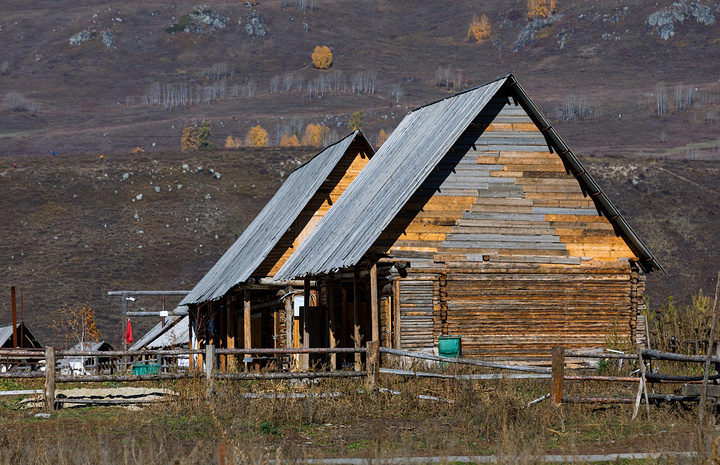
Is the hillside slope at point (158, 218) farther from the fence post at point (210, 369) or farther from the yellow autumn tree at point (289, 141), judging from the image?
the yellow autumn tree at point (289, 141)

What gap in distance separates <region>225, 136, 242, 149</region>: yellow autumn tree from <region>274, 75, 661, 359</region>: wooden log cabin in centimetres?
14385

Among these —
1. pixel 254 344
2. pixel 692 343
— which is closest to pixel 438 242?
pixel 692 343

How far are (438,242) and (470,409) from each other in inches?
306

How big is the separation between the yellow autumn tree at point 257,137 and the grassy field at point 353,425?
156203 millimetres

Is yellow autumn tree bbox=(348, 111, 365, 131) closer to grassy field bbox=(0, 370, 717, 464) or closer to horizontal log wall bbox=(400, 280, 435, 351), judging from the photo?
horizontal log wall bbox=(400, 280, 435, 351)

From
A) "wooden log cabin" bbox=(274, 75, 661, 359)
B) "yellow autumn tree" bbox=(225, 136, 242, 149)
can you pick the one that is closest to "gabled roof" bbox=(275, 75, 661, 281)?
"wooden log cabin" bbox=(274, 75, 661, 359)

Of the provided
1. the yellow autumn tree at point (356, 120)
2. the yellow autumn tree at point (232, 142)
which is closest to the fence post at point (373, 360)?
the yellow autumn tree at point (232, 142)

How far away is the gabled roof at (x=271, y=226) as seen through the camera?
27922mm

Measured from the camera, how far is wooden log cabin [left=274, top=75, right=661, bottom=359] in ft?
72.2

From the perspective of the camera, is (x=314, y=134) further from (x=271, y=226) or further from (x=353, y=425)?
(x=353, y=425)

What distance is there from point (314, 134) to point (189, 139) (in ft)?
66.3

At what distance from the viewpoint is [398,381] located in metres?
17.8

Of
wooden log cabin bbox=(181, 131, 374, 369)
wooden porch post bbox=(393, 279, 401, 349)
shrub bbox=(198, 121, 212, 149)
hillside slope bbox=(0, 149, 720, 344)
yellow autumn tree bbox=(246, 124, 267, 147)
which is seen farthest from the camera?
yellow autumn tree bbox=(246, 124, 267, 147)

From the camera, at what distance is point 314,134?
173 metres
